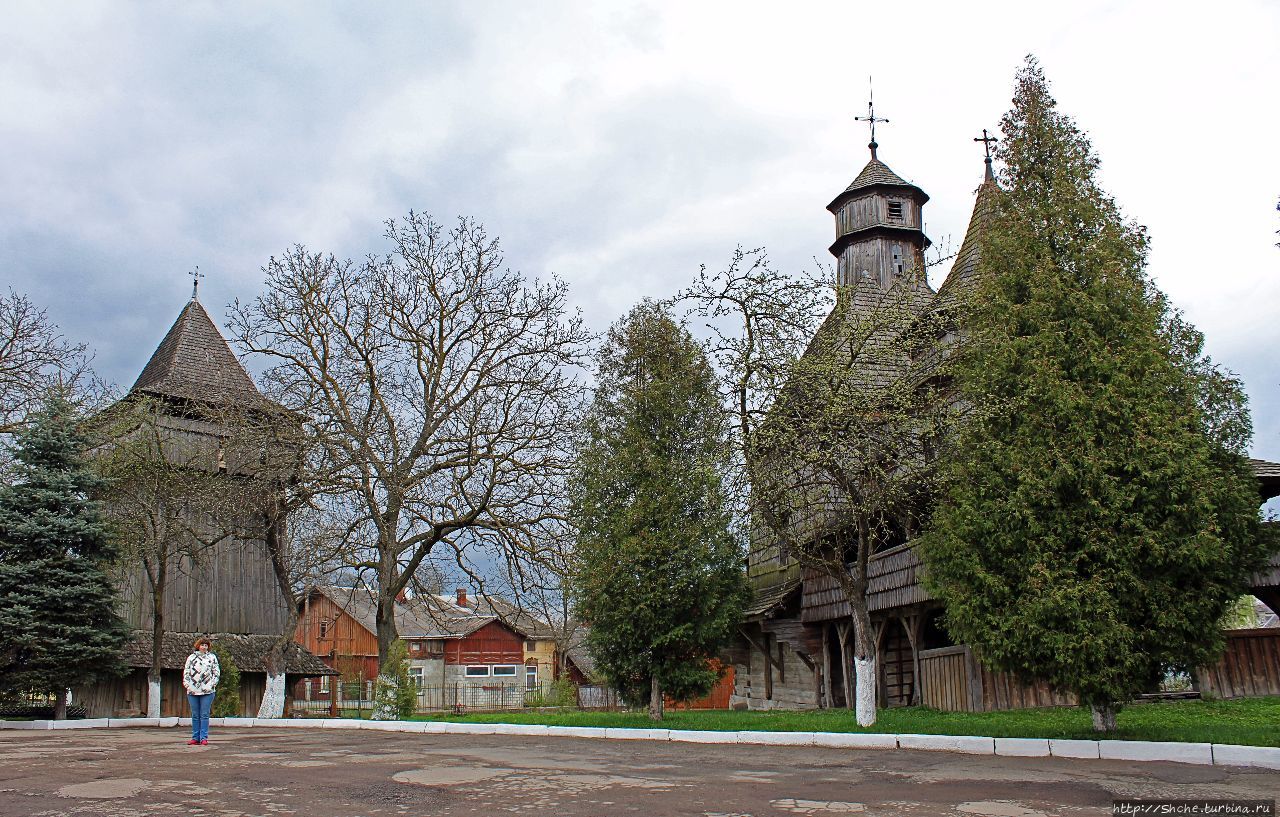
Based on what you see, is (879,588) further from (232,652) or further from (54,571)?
(232,652)

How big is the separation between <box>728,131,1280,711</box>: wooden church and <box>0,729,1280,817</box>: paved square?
18.6 ft

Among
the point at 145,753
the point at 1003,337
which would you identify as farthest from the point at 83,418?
the point at 1003,337

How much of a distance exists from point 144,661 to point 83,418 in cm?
904

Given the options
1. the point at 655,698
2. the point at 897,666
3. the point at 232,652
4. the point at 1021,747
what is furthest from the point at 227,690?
the point at 1021,747

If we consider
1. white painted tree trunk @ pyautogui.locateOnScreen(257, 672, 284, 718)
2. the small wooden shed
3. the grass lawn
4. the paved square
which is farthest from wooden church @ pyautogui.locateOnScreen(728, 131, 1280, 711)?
the small wooden shed

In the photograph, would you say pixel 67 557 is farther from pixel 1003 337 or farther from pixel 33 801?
pixel 1003 337

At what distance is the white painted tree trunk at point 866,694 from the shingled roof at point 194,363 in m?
21.5

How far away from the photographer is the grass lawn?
11500 millimetres

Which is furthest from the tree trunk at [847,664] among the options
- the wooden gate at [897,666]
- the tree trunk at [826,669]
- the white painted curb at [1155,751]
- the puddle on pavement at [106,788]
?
the puddle on pavement at [106,788]

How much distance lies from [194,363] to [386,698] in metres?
16.6

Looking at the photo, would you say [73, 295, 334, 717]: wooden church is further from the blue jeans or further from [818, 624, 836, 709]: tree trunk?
[818, 624, 836, 709]: tree trunk

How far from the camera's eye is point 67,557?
68.8ft

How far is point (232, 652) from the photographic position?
29953mm

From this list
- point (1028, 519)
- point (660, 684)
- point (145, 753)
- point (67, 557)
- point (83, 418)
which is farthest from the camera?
point (83, 418)
